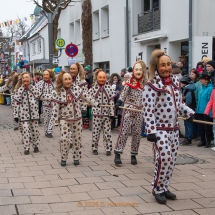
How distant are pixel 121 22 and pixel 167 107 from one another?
14911 millimetres


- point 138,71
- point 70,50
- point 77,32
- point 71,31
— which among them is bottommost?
point 138,71

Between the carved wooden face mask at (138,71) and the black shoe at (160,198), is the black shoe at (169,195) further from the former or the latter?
the carved wooden face mask at (138,71)

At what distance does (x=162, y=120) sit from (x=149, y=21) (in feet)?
41.4

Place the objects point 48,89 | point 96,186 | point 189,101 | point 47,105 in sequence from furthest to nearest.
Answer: point 47,105 → point 48,89 → point 189,101 → point 96,186

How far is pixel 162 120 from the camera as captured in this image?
5.14 meters

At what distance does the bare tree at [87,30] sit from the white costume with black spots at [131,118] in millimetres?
17148

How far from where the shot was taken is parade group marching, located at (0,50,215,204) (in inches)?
202

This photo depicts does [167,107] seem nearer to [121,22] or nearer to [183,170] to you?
[183,170]

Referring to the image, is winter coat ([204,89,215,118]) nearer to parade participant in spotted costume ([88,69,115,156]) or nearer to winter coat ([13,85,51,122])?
Result: parade participant in spotted costume ([88,69,115,156])

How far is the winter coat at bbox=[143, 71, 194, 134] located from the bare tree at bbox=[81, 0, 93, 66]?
19.4 m

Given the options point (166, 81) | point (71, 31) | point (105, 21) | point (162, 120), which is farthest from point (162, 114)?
point (71, 31)

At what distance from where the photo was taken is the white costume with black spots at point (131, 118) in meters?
7.35

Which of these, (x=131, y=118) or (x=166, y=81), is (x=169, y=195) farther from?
(x=131, y=118)

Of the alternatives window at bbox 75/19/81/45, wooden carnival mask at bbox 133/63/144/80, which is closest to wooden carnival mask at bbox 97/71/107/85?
wooden carnival mask at bbox 133/63/144/80
